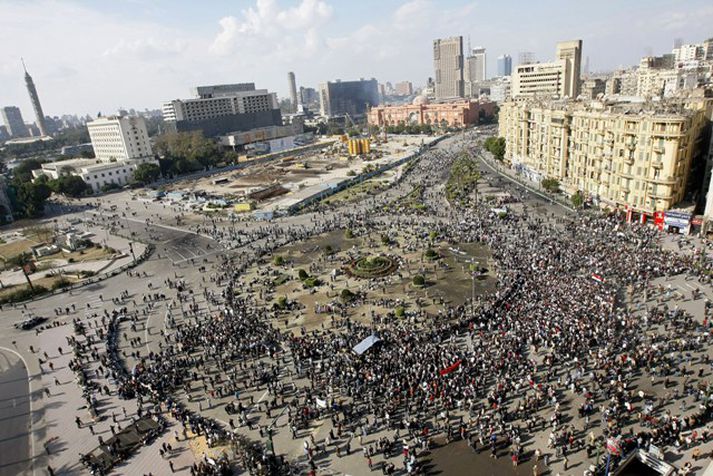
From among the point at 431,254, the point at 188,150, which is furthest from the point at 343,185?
the point at 188,150

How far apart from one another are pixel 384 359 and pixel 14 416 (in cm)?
2739

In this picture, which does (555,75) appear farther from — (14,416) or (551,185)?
(14,416)

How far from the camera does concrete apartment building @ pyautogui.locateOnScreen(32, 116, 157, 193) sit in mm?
114250

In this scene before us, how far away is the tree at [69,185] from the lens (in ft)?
341

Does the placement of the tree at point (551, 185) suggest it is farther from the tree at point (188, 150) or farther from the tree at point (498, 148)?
the tree at point (188, 150)

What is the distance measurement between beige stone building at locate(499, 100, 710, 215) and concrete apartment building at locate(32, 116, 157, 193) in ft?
349

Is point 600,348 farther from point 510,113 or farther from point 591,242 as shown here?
point 510,113

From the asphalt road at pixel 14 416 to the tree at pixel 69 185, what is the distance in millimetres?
77589

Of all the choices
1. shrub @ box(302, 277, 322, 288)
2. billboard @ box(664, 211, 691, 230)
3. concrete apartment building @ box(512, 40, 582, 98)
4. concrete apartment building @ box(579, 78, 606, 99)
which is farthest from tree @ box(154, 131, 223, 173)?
concrete apartment building @ box(579, 78, 606, 99)

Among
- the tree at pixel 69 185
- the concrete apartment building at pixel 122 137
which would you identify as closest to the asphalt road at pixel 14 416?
the tree at pixel 69 185

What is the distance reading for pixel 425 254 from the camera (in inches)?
2039

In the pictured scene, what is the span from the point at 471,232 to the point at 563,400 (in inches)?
1311

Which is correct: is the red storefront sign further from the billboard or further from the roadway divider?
the roadway divider

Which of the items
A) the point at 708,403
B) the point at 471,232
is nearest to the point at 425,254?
the point at 471,232
